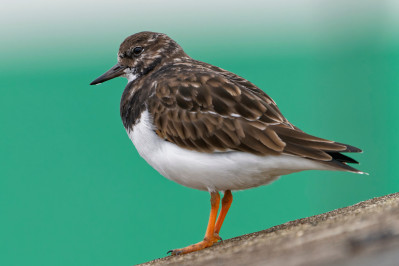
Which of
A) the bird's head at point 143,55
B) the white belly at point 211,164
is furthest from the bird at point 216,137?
the bird's head at point 143,55

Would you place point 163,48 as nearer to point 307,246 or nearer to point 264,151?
point 264,151

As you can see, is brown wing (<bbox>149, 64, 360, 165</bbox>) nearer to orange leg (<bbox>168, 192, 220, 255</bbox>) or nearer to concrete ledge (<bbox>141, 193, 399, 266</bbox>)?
orange leg (<bbox>168, 192, 220, 255</bbox>)

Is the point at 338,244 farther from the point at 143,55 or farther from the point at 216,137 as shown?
the point at 143,55

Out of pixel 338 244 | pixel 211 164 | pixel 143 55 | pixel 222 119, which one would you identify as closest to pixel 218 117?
pixel 222 119

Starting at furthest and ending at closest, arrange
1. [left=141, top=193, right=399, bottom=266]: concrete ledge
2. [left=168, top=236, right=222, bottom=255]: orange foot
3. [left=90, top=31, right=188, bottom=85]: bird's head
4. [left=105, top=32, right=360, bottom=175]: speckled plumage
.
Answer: [left=90, top=31, right=188, bottom=85]: bird's head < [left=168, top=236, right=222, bottom=255]: orange foot < [left=105, top=32, right=360, bottom=175]: speckled plumage < [left=141, top=193, right=399, bottom=266]: concrete ledge

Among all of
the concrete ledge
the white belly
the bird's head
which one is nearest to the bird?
the white belly

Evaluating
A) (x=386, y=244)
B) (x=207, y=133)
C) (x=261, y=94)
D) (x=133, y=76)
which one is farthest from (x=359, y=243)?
(x=133, y=76)
